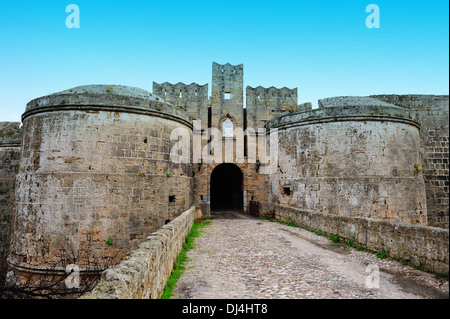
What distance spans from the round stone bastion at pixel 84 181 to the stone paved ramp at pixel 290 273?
3196mm

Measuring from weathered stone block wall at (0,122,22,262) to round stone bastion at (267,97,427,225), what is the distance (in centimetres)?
1464

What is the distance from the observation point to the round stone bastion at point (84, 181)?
31.6 ft

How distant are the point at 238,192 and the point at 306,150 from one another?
8.07 m

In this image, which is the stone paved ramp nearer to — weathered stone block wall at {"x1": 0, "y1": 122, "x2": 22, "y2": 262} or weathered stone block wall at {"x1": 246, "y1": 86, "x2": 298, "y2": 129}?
weathered stone block wall at {"x1": 246, "y1": 86, "x2": 298, "y2": 129}

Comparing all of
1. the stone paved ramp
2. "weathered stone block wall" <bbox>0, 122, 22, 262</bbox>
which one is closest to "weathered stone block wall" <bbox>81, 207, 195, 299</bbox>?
the stone paved ramp

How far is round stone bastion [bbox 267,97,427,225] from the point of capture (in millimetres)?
12172

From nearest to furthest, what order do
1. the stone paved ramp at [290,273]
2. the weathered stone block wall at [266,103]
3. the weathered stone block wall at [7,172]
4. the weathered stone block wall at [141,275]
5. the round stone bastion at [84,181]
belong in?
the weathered stone block wall at [141,275] < the stone paved ramp at [290,273] < the round stone bastion at [84,181] < the weathered stone block wall at [7,172] < the weathered stone block wall at [266,103]

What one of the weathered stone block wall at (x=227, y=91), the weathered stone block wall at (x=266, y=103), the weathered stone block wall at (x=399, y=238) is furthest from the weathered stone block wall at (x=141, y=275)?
the weathered stone block wall at (x=266, y=103)

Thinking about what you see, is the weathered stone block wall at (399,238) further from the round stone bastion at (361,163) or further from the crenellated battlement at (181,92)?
the crenellated battlement at (181,92)

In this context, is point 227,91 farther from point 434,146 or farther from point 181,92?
point 434,146

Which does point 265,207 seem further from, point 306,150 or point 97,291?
point 97,291

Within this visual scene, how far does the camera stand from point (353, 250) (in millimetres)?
7465

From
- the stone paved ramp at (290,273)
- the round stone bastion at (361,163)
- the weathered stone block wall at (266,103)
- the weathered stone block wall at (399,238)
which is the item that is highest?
the weathered stone block wall at (266,103)
